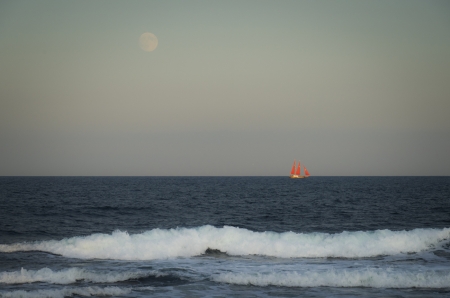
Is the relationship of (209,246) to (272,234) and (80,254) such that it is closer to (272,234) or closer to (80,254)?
(272,234)

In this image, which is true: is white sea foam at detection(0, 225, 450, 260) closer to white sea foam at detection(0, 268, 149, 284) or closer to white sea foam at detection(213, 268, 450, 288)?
white sea foam at detection(0, 268, 149, 284)

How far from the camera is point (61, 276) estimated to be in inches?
719

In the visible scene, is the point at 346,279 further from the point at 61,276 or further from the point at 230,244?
the point at 61,276

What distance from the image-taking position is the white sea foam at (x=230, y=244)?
24.0 meters

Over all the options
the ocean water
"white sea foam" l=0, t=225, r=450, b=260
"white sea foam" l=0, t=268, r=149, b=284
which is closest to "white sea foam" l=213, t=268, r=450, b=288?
the ocean water

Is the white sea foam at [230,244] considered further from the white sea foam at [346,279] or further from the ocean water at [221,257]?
the white sea foam at [346,279]

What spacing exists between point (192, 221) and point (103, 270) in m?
17.7

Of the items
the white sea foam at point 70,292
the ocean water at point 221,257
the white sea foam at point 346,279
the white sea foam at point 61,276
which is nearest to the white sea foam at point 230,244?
the ocean water at point 221,257

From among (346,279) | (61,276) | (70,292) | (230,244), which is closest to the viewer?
(70,292)

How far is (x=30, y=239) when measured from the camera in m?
27.7

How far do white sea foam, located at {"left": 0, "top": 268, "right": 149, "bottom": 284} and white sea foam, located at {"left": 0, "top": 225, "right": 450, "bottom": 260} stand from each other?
4520 mm

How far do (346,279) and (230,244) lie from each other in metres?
9.00

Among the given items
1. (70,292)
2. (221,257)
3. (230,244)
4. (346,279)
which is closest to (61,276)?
(70,292)

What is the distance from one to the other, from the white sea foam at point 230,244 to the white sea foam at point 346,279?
5287mm
